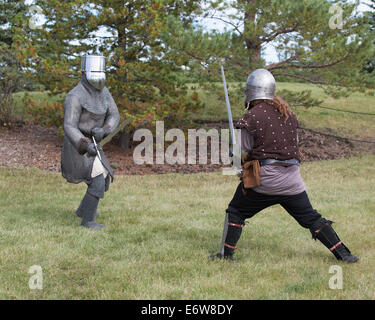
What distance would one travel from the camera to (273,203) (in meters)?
3.96

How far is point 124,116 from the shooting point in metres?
8.99

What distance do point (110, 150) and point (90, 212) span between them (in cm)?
548

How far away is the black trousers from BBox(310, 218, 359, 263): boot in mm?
55

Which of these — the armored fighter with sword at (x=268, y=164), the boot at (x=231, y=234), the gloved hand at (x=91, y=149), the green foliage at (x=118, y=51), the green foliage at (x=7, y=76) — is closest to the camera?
the armored fighter with sword at (x=268, y=164)

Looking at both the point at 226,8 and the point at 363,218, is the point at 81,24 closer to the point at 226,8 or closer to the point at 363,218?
the point at 226,8

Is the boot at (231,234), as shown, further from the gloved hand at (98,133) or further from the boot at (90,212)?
the gloved hand at (98,133)

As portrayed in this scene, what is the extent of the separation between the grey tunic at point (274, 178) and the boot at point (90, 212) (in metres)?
2.04

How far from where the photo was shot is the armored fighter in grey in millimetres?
4883

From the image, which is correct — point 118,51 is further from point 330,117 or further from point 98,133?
point 330,117

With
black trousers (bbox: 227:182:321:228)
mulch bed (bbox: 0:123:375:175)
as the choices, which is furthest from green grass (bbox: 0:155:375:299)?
mulch bed (bbox: 0:123:375:175)

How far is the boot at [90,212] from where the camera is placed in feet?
A: 16.6

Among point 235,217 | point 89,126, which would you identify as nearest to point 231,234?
point 235,217

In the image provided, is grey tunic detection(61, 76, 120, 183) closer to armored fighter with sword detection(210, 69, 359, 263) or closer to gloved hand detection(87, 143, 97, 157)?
gloved hand detection(87, 143, 97, 157)

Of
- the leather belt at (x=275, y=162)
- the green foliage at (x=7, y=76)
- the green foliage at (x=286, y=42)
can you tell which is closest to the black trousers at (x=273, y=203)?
the leather belt at (x=275, y=162)
